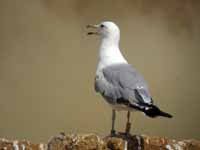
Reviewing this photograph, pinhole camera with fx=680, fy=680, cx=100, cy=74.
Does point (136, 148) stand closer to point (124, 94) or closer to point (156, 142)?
point (156, 142)

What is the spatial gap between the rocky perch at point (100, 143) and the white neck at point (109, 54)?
90 cm

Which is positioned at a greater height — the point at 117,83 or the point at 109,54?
the point at 109,54

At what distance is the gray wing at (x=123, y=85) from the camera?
4.83 meters

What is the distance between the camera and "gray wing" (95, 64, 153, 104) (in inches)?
190

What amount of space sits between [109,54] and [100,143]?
1.31m

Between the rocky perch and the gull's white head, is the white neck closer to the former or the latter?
the gull's white head

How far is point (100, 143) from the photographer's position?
423 centimetres

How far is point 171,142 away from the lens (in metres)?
4.53

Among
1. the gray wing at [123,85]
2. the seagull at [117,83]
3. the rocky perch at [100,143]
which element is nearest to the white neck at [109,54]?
the seagull at [117,83]

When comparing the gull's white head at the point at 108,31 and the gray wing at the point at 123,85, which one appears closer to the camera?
the gray wing at the point at 123,85

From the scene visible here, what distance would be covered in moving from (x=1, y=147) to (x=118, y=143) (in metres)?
0.74

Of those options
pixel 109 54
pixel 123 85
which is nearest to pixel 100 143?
pixel 123 85

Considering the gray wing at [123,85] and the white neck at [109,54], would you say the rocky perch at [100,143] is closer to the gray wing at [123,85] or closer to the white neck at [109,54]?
the gray wing at [123,85]

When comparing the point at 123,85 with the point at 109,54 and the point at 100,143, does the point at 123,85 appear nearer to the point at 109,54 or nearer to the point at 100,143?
the point at 109,54
